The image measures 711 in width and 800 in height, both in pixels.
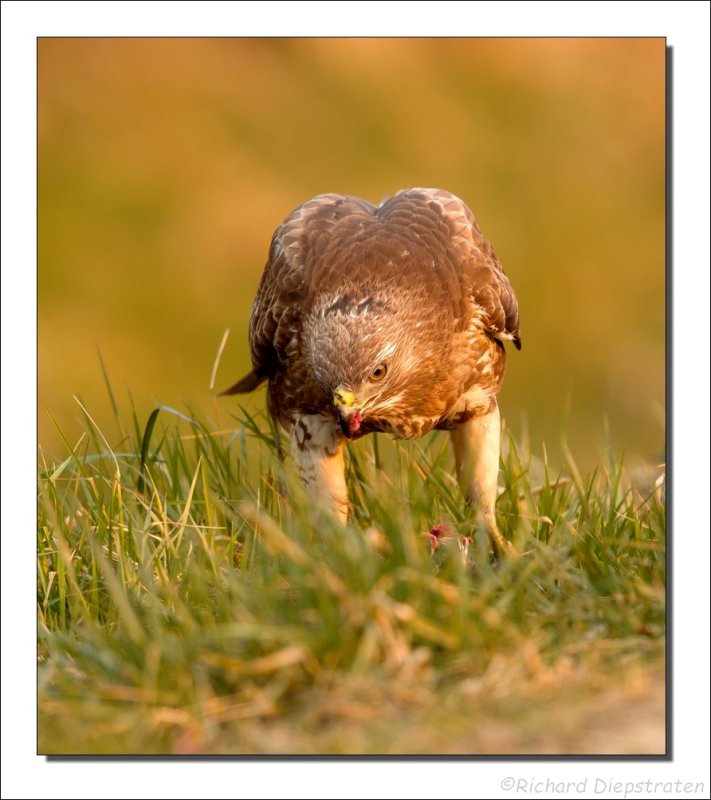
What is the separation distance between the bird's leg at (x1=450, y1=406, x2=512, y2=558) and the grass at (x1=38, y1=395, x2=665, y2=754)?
0.72m

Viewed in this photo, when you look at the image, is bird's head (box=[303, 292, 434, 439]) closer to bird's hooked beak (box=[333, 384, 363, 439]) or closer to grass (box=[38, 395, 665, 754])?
bird's hooked beak (box=[333, 384, 363, 439])

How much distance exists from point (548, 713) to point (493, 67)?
4.80 metres

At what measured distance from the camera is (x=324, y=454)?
5922 millimetres

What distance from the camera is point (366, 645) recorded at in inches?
153

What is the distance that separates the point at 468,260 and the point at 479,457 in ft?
3.17

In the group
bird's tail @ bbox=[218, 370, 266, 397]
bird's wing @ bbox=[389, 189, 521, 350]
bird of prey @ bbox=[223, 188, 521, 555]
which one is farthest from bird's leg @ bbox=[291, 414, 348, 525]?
bird's wing @ bbox=[389, 189, 521, 350]

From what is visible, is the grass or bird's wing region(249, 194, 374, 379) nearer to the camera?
the grass

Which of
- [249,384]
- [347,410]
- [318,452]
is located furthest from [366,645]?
[249,384]

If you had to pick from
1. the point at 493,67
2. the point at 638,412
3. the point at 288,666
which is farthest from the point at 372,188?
the point at 288,666

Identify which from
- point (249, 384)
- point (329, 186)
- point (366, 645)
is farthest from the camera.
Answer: point (329, 186)

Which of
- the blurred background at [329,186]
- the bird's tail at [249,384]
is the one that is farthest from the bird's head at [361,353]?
the blurred background at [329,186]

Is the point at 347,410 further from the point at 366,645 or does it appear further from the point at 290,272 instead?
the point at 366,645

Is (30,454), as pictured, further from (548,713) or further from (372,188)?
(372,188)

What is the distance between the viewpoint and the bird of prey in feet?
17.7
